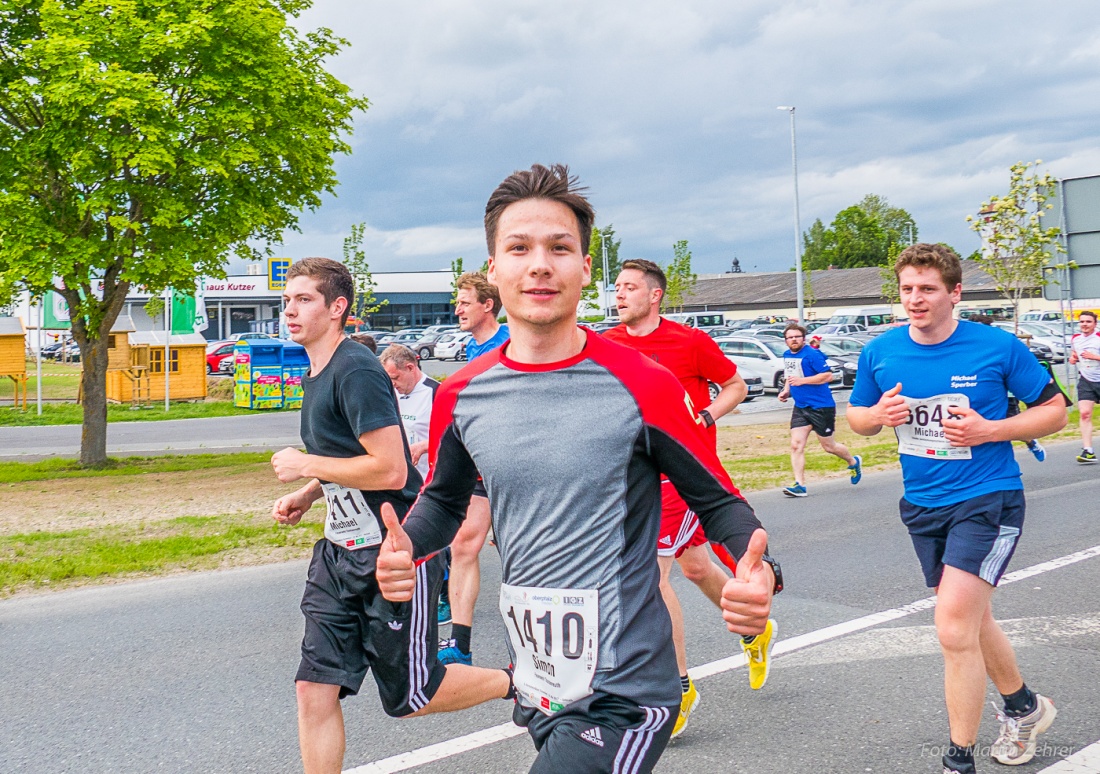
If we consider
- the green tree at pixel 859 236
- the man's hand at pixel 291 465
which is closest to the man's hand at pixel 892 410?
the man's hand at pixel 291 465

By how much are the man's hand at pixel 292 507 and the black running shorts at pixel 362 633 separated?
9.3 inches

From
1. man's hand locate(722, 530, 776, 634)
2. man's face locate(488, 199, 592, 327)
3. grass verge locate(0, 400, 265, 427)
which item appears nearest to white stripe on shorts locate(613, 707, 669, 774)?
man's hand locate(722, 530, 776, 634)

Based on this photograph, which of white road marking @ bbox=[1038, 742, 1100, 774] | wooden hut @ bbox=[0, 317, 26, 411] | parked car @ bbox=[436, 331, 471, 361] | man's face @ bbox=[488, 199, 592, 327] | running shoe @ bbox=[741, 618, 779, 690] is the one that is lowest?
white road marking @ bbox=[1038, 742, 1100, 774]

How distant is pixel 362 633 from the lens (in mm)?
3564

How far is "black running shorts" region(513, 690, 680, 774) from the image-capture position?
221 centimetres

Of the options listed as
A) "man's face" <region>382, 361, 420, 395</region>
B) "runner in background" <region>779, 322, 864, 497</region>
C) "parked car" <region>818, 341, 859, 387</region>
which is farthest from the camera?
"parked car" <region>818, 341, 859, 387</region>

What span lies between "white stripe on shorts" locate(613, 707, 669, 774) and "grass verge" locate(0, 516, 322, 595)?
658 centimetres

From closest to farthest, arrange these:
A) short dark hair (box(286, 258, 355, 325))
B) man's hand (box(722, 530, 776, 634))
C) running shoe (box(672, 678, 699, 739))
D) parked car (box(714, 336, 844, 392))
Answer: man's hand (box(722, 530, 776, 634))
short dark hair (box(286, 258, 355, 325))
running shoe (box(672, 678, 699, 739))
parked car (box(714, 336, 844, 392))

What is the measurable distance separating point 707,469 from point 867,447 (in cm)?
1460

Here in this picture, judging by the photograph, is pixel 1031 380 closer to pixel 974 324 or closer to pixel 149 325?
pixel 974 324

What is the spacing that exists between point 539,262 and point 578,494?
556 mm

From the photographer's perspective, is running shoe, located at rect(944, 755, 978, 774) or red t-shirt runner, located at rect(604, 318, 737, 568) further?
red t-shirt runner, located at rect(604, 318, 737, 568)

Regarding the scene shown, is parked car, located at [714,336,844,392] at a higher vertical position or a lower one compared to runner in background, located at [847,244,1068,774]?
higher

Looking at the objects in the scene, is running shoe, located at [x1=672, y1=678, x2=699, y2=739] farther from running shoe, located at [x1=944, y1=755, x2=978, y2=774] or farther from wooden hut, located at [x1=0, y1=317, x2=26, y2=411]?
wooden hut, located at [x1=0, y1=317, x2=26, y2=411]
